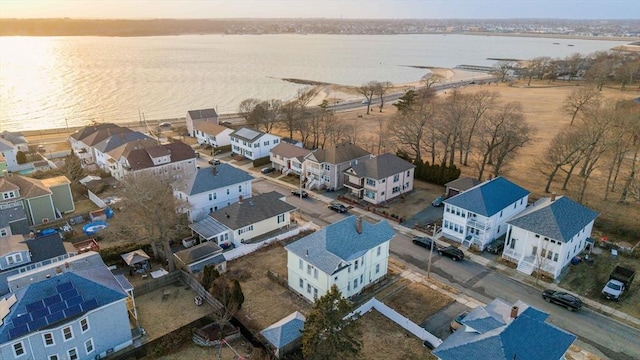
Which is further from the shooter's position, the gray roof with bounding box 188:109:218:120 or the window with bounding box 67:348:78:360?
the gray roof with bounding box 188:109:218:120

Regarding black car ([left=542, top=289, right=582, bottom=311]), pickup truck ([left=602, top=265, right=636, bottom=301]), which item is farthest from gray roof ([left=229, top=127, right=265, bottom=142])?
pickup truck ([left=602, top=265, right=636, bottom=301])

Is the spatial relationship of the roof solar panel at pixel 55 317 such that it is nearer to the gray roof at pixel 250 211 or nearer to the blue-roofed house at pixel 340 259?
the blue-roofed house at pixel 340 259

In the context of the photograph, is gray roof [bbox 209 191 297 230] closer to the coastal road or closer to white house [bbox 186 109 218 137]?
the coastal road

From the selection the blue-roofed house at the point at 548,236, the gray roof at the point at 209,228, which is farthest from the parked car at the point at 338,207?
the blue-roofed house at the point at 548,236

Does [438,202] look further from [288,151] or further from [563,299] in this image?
[288,151]

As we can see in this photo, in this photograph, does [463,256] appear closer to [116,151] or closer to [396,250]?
[396,250]

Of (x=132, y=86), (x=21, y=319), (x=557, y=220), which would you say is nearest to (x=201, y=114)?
(x=21, y=319)
